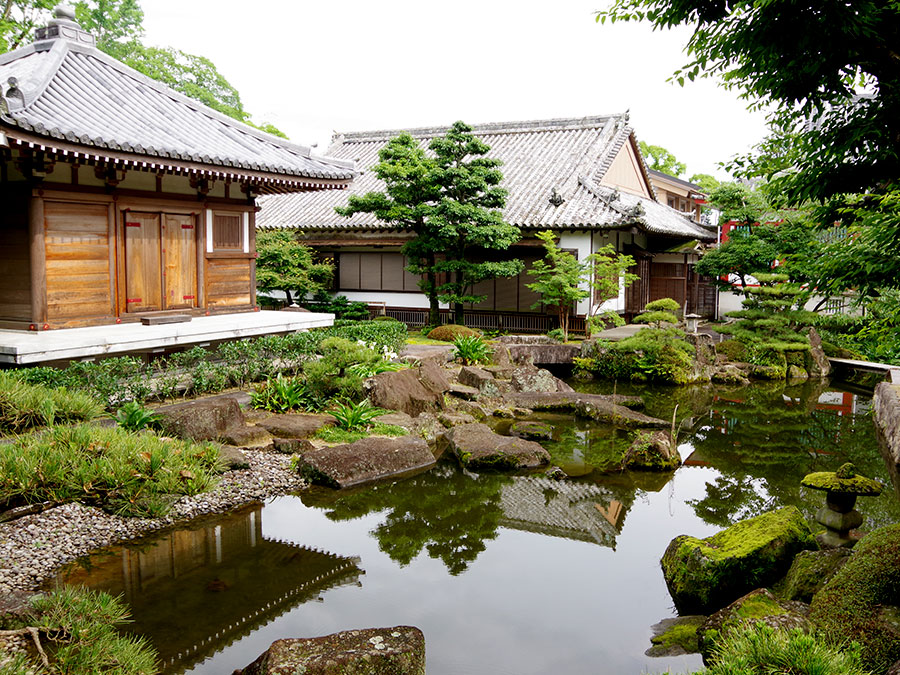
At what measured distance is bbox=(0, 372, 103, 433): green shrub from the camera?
8.55m

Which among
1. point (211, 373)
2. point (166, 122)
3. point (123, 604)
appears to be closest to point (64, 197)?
point (166, 122)

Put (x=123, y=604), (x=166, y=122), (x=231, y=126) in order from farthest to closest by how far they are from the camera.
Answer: (x=231, y=126) → (x=166, y=122) → (x=123, y=604)

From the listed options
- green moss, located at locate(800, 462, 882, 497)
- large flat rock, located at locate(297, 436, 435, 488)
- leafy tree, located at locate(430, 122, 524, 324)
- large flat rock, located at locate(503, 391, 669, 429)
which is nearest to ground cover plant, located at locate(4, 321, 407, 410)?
large flat rock, located at locate(297, 436, 435, 488)

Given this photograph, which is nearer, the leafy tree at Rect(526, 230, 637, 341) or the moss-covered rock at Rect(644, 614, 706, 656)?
the moss-covered rock at Rect(644, 614, 706, 656)

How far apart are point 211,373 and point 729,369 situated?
1373cm

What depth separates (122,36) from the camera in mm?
44906

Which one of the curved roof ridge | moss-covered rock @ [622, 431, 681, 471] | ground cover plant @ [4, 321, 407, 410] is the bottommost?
moss-covered rock @ [622, 431, 681, 471]

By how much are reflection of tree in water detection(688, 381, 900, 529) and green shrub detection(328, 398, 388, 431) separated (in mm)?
5174

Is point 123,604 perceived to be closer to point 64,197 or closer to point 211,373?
point 211,373

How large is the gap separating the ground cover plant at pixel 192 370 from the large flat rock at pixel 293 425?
163 cm

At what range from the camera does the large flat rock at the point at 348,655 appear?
4449 mm

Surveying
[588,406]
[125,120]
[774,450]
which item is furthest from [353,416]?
[125,120]

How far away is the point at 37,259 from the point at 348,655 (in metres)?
9.98

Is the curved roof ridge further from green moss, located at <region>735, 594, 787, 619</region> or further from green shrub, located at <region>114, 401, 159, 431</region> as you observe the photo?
green moss, located at <region>735, 594, 787, 619</region>
